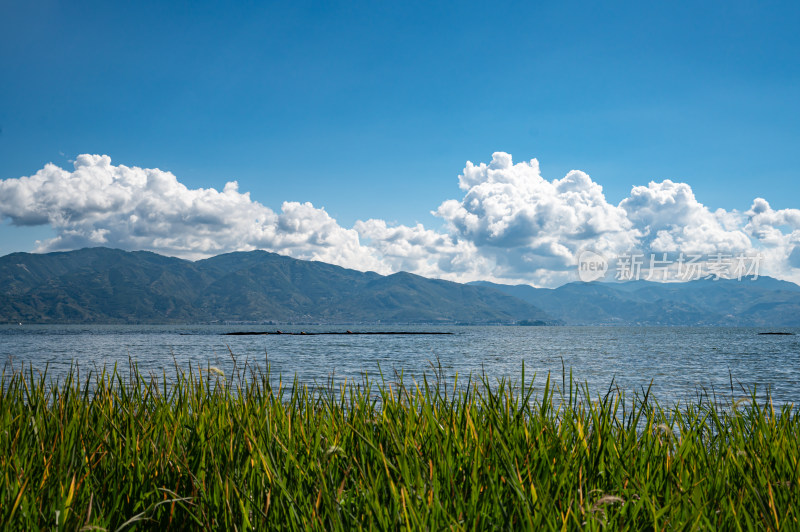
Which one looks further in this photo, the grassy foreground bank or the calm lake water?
the calm lake water

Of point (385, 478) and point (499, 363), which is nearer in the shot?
point (385, 478)

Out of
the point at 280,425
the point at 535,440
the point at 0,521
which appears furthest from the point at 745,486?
the point at 0,521

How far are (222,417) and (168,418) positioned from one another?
2.62 ft

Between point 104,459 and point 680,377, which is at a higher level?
point 104,459

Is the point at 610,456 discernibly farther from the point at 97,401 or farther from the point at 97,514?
the point at 97,401

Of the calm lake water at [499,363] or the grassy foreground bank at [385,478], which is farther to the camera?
the calm lake water at [499,363]

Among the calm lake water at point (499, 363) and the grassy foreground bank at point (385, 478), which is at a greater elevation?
the grassy foreground bank at point (385, 478)

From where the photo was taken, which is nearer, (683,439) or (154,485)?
(154,485)

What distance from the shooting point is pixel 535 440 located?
192 inches

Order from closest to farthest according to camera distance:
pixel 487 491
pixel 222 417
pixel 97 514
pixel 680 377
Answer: pixel 487 491, pixel 97 514, pixel 222 417, pixel 680 377

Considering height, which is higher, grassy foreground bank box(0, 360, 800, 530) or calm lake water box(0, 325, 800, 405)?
grassy foreground bank box(0, 360, 800, 530)

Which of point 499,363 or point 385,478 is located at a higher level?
point 385,478

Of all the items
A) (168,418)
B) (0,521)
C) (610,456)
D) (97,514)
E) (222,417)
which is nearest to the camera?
(0,521)

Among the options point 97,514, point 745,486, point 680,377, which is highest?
point 745,486
